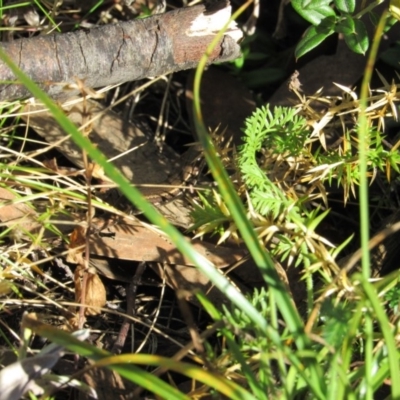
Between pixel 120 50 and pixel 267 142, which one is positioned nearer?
pixel 267 142

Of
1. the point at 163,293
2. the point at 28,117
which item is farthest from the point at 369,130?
the point at 28,117

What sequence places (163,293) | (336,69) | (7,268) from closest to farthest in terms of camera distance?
(7,268)
(163,293)
(336,69)

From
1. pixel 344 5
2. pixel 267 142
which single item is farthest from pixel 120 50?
pixel 344 5

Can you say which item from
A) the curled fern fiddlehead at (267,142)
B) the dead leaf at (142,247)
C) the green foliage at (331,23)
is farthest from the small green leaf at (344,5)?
the dead leaf at (142,247)

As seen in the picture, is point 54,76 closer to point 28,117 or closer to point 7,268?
point 28,117

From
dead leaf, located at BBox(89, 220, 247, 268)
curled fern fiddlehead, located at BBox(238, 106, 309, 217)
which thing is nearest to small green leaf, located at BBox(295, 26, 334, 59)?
curled fern fiddlehead, located at BBox(238, 106, 309, 217)

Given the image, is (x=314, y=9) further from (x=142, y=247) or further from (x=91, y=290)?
(x=91, y=290)
